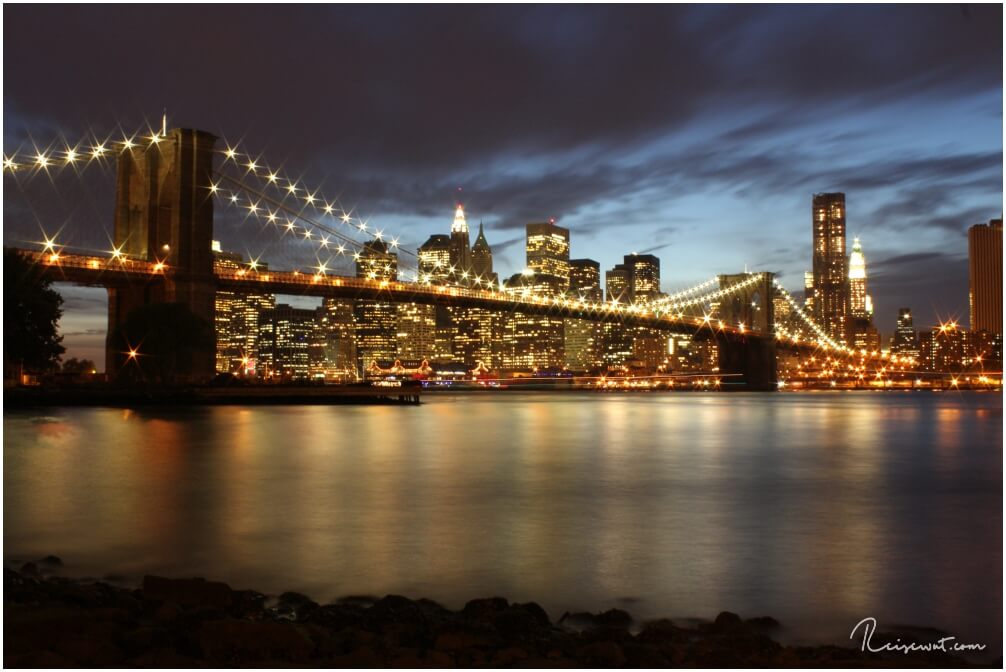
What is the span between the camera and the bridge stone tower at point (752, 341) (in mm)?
82312

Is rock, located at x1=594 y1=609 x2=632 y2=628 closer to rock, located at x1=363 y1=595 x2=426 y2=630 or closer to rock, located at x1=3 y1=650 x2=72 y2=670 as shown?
rock, located at x1=363 y1=595 x2=426 y2=630

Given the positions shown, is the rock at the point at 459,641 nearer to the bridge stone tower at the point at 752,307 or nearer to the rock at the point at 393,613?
the rock at the point at 393,613

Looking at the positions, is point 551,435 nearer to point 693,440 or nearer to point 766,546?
point 693,440

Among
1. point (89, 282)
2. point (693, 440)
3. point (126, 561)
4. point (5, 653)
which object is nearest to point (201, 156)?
point (89, 282)

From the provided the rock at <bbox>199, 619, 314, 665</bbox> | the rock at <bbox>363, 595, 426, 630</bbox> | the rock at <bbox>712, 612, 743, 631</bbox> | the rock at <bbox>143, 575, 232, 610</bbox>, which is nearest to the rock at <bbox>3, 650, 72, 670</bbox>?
the rock at <bbox>199, 619, 314, 665</bbox>

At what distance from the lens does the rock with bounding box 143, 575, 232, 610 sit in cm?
679

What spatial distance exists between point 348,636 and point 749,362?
8163 cm

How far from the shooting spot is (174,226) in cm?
4697

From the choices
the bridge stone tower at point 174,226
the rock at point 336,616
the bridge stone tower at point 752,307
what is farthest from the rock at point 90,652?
the bridge stone tower at point 752,307

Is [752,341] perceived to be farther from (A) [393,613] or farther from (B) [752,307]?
(A) [393,613]

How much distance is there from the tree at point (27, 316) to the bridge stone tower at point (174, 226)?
40.6 ft

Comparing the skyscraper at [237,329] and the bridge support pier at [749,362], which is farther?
the skyscraper at [237,329]

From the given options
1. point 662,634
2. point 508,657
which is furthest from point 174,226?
point 508,657

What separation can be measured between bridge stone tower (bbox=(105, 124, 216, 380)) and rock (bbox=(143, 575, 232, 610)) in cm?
3974
